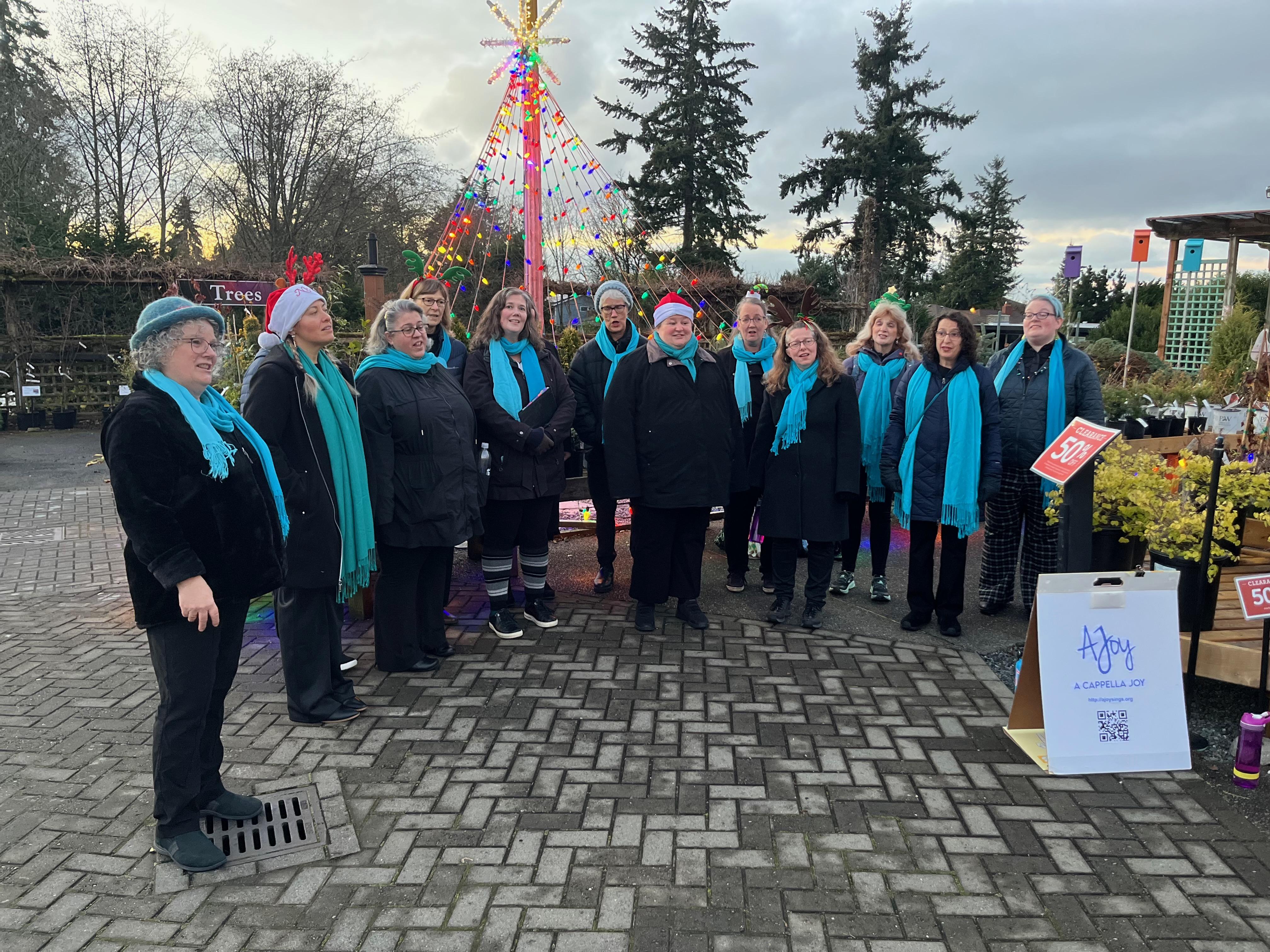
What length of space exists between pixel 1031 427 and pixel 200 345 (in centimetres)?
423

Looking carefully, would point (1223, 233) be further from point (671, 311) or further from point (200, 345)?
point (200, 345)

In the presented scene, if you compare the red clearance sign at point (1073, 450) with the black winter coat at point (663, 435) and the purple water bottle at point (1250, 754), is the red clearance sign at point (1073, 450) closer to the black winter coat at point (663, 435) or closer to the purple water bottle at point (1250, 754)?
the purple water bottle at point (1250, 754)

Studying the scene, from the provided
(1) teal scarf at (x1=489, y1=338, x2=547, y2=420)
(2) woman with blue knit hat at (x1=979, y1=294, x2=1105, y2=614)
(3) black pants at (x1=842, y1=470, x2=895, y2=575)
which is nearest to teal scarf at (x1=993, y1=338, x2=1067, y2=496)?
(2) woman with blue knit hat at (x1=979, y1=294, x2=1105, y2=614)

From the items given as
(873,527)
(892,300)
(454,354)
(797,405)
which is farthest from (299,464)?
(892,300)

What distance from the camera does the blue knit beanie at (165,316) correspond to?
2.49m

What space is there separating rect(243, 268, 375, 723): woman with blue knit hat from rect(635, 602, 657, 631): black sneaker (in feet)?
5.44

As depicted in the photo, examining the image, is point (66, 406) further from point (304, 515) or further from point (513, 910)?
point (513, 910)

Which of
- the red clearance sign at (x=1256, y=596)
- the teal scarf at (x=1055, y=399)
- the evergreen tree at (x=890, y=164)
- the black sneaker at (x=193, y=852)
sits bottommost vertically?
the black sneaker at (x=193, y=852)

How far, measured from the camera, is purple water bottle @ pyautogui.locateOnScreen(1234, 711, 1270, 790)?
119 inches

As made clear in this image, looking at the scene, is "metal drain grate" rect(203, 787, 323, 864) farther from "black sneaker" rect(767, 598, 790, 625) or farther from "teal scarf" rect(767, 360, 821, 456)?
"teal scarf" rect(767, 360, 821, 456)

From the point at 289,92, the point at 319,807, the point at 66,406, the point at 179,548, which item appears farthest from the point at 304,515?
the point at 289,92

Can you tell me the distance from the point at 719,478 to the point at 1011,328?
25.8m

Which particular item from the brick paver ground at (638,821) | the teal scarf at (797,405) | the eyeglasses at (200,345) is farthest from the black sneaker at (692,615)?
the eyeglasses at (200,345)

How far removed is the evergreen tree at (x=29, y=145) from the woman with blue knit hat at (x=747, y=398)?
1736 centimetres
